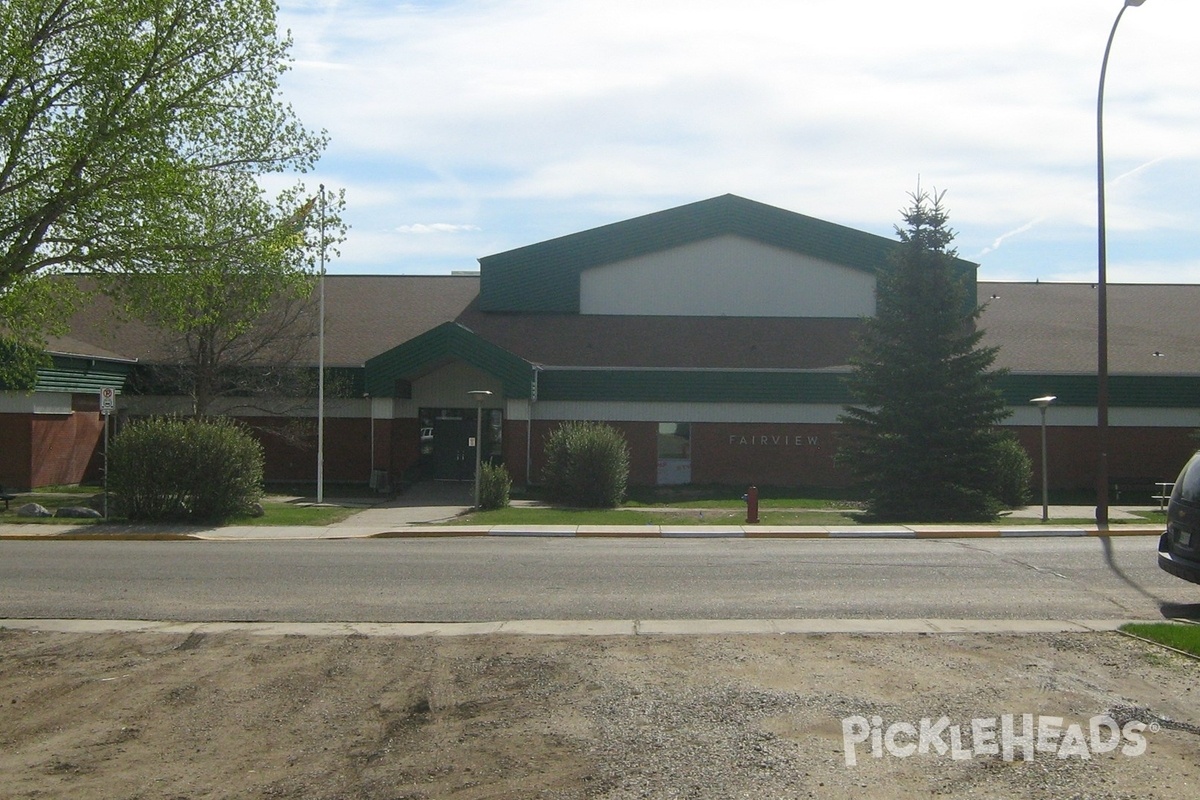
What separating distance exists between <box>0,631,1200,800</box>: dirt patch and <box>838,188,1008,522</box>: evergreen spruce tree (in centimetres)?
1529

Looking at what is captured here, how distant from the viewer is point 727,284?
37031 mm

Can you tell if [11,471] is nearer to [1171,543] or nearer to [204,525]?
[204,525]

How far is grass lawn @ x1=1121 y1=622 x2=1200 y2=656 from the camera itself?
919 centimetres

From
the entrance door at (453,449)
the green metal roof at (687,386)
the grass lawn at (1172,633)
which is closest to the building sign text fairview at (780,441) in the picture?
the green metal roof at (687,386)

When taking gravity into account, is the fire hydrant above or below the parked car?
below

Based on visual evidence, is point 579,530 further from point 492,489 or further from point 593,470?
point 593,470

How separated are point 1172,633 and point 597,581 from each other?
22.3 feet

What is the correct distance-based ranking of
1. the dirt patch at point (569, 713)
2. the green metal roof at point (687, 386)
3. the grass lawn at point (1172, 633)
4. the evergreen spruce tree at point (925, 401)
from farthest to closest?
the green metal roof at point (687, 386) → the evergreen spruce tree at point (925, 401) → the grass lawn at point (1172, 633) → the dirt patch at point (569, 713)

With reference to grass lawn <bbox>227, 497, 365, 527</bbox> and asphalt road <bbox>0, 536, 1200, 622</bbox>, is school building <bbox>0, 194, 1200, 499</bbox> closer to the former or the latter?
grass lawn <bbox>227, 497, 365, 527</bbox>

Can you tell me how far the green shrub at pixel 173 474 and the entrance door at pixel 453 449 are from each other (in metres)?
11.2

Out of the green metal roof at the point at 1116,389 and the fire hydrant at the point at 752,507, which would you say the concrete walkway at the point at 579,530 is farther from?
the green metal roof at the point at 1116,389

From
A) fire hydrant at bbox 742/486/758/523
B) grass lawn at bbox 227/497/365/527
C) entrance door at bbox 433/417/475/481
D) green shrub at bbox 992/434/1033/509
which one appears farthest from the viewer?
entrance door at bbox 433/417/475/481

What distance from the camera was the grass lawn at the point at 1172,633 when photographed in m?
9.19

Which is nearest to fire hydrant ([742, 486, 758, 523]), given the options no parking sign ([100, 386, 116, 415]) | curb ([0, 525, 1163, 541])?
curb ([0, 525, 1163, 541])
